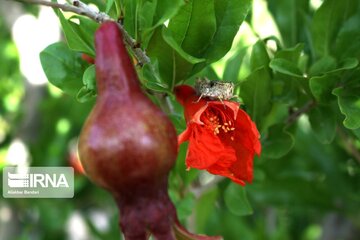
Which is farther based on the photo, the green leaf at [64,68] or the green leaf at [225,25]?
the green leaf at [64,68]

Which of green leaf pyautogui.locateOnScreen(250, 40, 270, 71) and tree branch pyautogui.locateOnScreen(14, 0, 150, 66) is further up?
tree branch pyautogui.locateOnScreen(14, 0, 150, 66)

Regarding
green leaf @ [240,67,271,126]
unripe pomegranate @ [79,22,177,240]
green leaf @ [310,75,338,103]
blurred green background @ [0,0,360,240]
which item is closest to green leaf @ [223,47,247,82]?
blurred green background @ [0,0,360,240]

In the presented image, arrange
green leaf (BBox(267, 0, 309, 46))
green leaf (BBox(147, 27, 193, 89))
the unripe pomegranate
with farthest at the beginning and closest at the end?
1. green leaf (BBox(267, 0, 309, 46))
2. green leaf (BBox(147, 27, 193, 89))
3. the unripe pomegranate

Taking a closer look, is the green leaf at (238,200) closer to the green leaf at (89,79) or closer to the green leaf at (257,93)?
the green leaf at (257,93)

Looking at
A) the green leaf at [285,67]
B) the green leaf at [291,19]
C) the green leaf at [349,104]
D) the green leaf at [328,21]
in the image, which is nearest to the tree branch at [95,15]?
the green leaf at [285,67]

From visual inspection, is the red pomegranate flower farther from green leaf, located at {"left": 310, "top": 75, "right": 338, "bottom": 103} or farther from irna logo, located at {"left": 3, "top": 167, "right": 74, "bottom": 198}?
irna logo, located at {"left": 3, "top": 167, "right": 74, "bottom": 198}

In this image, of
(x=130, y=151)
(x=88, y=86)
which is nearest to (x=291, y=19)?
(x=88, y=86)

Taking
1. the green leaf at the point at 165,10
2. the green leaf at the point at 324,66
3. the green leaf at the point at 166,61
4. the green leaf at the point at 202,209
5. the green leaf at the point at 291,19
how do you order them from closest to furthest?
the green leaf at the point at 165,10, the green leaf at the point at 166,61, the green leaf at the point at 324,66, the green leaf at the point at 291,19, the green leaf at the point at 202,209
